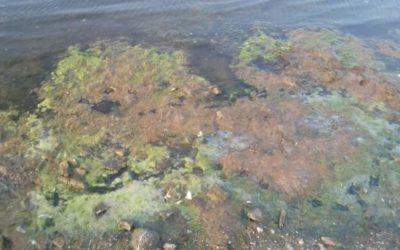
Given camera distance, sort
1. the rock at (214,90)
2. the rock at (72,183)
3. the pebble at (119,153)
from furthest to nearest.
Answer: the rock at (214,90) → the pebble at (119,153) → the rock at (72,183)

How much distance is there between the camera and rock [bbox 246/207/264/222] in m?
3.98

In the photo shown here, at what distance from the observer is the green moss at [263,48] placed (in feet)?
20.6

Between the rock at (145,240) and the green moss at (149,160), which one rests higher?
the green moss at (149,160)

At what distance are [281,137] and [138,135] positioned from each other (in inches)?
58.7

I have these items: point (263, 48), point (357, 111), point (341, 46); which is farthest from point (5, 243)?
point (341, 46)

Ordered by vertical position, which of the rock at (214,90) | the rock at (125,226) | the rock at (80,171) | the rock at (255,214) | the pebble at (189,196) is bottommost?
the rock at (255,214)

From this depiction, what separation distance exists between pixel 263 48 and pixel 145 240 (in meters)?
3.67

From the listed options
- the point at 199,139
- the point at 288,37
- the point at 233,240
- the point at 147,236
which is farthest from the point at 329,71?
the point at 147,236

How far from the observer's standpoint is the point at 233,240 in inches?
150

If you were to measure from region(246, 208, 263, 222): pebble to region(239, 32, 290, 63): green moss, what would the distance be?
2.61 metres

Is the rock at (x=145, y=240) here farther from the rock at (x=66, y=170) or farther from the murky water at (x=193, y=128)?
the rock at (x=66, y=170)

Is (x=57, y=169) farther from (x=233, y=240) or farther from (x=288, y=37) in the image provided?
(x=288, y=37)

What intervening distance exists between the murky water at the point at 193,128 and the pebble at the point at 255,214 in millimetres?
20

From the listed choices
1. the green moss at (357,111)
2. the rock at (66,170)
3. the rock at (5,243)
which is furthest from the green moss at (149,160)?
the green moss at (357,111)
